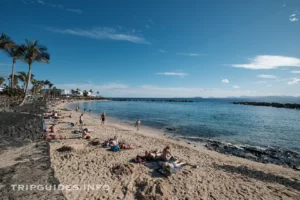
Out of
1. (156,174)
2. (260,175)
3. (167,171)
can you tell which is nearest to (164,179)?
(167,171)

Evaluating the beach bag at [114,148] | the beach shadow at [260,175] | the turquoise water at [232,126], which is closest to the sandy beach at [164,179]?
the beach shadow at [260,175]

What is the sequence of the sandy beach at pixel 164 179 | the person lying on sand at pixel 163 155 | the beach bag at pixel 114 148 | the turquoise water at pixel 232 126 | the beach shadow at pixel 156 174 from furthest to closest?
the turquoise water at pixel 232 126 → the beach bag at pixel 114 148 → the person lying on sand at pixel 163 155 → the beach shadow at pixel 156 174 → the sandy beach at pixel 164 179

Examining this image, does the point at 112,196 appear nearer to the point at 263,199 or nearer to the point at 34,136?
the point at 263,199

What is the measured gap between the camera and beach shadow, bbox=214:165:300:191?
700 centimetres

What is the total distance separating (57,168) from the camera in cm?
665

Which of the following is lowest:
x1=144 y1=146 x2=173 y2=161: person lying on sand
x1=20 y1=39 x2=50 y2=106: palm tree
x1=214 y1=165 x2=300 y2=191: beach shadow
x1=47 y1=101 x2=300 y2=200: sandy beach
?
x1=214 y1=165 x2=300 y2=191: beach shadow

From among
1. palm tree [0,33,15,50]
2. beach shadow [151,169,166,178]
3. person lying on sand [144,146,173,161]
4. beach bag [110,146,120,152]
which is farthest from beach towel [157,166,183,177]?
palm tree [0,33,15,50]

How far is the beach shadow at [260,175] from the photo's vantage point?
700cm

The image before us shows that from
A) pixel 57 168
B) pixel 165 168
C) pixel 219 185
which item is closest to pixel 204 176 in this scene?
pixel 219 185

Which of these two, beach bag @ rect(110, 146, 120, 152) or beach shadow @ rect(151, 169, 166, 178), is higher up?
beach bag @ rect(110, 146, 120, 152)

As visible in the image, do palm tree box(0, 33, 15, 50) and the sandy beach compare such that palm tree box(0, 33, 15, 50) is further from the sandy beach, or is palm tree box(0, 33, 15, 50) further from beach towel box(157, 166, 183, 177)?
beach towel box(157, 166, 183, 177)

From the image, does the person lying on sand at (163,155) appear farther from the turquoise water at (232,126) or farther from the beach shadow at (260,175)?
the turquoise water at (232,126)

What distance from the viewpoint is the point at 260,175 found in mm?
7637

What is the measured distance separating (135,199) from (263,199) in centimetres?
461
